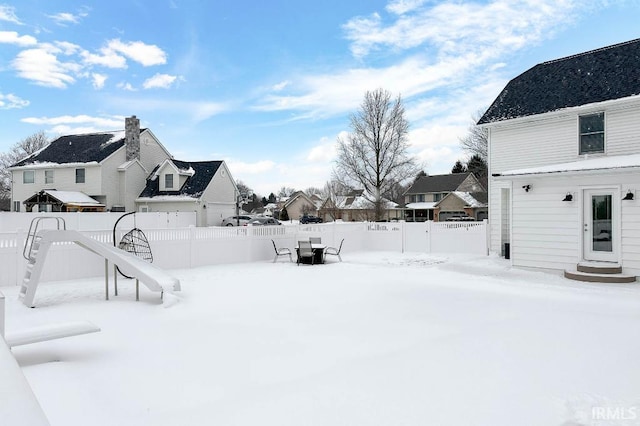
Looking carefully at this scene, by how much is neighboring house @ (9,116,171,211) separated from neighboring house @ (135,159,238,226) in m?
1.23

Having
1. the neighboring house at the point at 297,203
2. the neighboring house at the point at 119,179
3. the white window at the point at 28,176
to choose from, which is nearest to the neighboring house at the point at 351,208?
the neighboring house at the point at 119,179

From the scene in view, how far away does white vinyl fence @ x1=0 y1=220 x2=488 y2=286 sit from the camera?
31.6ft

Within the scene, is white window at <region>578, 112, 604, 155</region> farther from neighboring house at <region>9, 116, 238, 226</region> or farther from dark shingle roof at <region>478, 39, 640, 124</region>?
neighboring house at <region>9, 116, 238, 226</region>

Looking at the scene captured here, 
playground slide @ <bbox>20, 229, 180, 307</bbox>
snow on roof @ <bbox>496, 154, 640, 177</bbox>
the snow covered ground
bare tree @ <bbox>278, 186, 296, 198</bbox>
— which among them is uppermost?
bare tree @ <bbox>278, 186, 296, 198</bbox>

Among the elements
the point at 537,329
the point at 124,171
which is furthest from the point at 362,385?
the point at 124,171

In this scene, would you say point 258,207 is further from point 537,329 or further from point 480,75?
point 537,329

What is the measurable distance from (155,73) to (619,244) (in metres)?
23.1

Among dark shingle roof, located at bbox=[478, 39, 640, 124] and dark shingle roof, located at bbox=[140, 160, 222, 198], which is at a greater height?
dark shingle roof, located at bbox=[478, 39, 640, 124]

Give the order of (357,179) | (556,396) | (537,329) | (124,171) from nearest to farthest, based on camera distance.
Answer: (556,396), (537,329), (124,171), (357,179)

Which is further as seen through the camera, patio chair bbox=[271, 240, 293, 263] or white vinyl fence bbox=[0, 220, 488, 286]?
patio chair bbox=[271, 240, 293, 263]

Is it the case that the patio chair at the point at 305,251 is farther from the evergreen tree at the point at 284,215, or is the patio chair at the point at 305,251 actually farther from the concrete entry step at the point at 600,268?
the evergreen tree at the point at 284,215

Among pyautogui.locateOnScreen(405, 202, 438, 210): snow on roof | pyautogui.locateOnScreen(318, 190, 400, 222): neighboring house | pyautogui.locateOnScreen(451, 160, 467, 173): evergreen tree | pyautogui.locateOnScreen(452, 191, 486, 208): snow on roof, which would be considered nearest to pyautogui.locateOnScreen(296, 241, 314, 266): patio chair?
pyautogui.locateOnScreen(318, 190, 400, 222): neighboring house

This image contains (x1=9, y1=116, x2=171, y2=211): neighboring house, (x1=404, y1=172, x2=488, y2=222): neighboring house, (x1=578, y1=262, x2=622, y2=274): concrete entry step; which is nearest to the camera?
(x1=578, y1=262, x2=622, y2=274): concrete entry step

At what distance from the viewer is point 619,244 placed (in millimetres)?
10422
